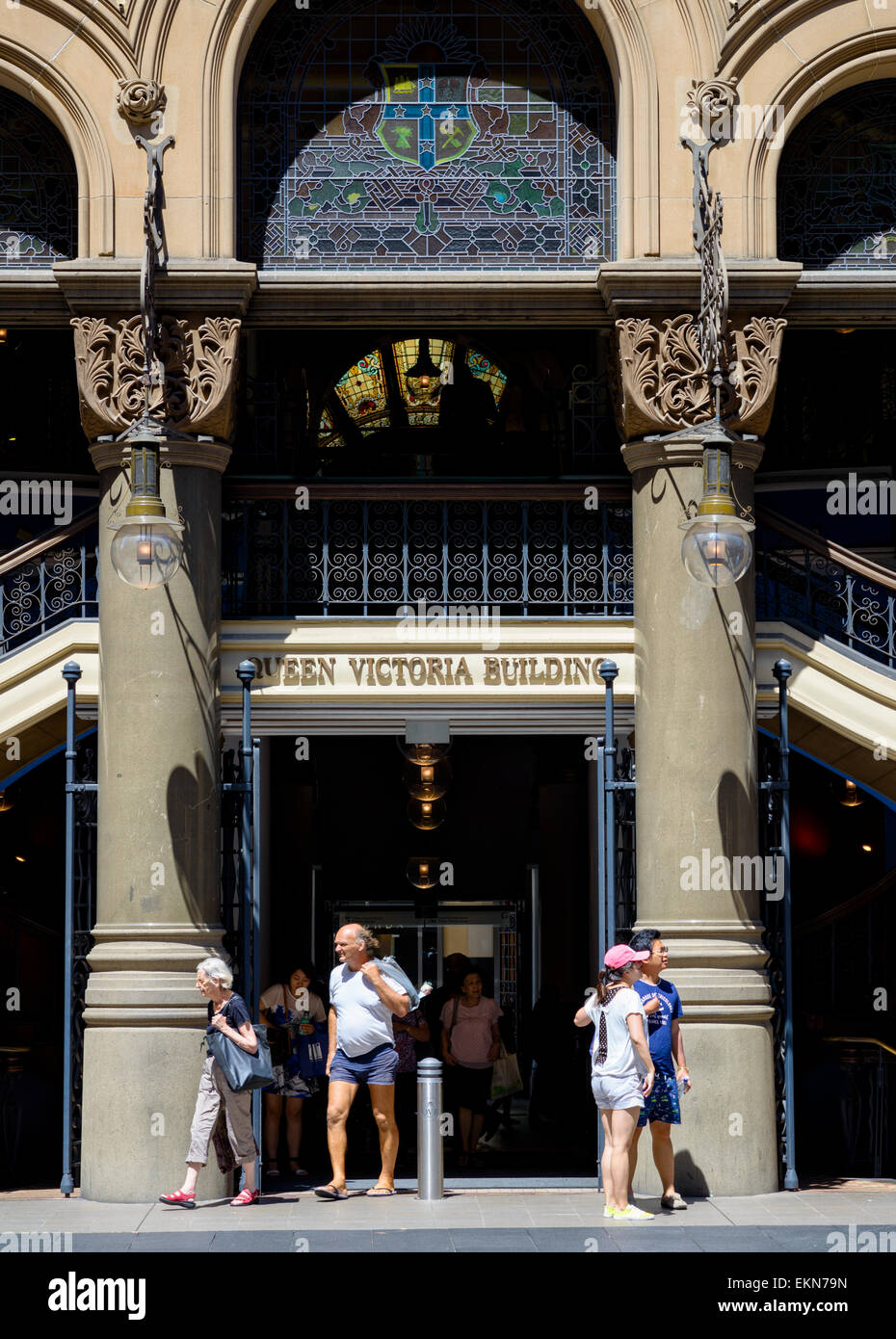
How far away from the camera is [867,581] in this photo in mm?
14156

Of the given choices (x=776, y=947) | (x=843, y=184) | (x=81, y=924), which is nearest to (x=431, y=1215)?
(x=776, y=947)

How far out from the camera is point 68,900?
13195 mm

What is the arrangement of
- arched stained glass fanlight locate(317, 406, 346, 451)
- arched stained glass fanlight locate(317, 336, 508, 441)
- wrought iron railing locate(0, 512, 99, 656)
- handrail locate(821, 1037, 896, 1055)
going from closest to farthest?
wrought iron railing locate(0, 512, 99, 656)
handrail locate(821, 1037, 896, 1055)
arched stained glass fanlight locate(317, 406, 346, 451)
arched stained glass fanlight locate(317, 336, 508, 441)

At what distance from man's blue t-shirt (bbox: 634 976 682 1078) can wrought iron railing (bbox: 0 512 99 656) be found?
5.04 m

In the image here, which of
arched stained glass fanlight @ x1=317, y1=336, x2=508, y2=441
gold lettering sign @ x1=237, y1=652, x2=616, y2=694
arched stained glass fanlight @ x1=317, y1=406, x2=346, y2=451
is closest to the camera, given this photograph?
gold lettering sign @ x1=237, y1=652, x2=616, y2=694

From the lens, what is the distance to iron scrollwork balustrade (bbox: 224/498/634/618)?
14.0 meters

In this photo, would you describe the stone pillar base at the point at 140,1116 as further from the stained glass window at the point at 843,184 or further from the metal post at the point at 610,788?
the stained glass window at the point at 843,184

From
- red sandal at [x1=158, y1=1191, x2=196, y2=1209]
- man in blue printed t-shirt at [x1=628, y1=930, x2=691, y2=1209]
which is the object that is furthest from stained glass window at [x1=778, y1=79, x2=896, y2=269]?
red sandal at [x1=158, y1=1191, x2=196, y2=1209]

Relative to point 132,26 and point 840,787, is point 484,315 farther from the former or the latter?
point 840,787

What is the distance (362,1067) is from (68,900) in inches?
95.4

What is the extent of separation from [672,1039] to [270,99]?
7.49 m

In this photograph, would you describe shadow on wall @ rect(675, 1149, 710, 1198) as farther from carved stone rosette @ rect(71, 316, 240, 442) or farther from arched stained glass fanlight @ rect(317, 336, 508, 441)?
arched stained glass fanlight @ rect(317, 336, 508, 441)

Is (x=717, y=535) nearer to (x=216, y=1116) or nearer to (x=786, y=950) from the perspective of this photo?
(x=786, y=950)
